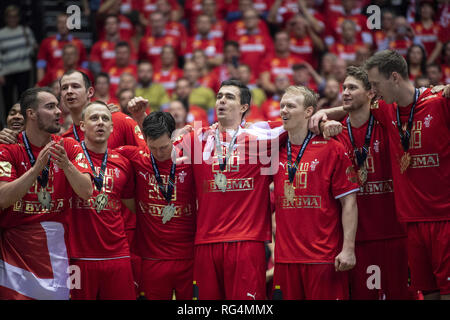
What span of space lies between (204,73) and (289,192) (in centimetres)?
615

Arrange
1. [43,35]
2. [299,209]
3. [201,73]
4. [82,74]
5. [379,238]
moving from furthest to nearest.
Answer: [43,35], [201,73], [82,74], [379,238], [299,209]

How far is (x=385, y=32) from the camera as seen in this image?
12250mm

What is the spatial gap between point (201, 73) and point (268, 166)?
228 inches

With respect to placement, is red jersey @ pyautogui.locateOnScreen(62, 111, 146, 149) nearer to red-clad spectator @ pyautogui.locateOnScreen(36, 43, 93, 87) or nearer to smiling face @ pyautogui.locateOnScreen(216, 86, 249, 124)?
smiling face @ pyautogui.locateOnScreen(216, 86, 249, 124)

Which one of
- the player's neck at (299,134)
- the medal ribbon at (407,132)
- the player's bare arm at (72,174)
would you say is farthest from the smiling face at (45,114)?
the medal ribbon at (407,132)

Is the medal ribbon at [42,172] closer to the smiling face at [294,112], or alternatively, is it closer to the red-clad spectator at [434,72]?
the smiling face at [294,112]

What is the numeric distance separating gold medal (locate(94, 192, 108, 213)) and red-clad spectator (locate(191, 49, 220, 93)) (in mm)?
5689

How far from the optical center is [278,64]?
1183 centimetres

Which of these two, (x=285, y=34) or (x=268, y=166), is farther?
(x=285, y=34)

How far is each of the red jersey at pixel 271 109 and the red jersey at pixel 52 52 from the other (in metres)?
3.76

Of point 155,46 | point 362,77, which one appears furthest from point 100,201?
point 155,46
